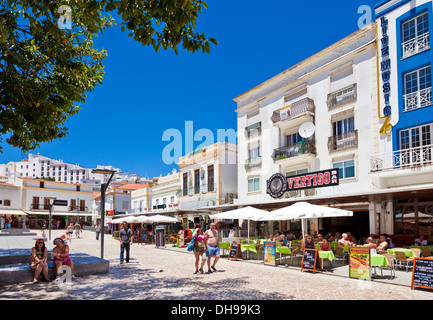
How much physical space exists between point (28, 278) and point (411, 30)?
1962cm

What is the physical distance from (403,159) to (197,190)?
20857 millimetres

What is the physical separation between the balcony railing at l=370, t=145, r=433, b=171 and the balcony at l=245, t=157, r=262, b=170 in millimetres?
9894

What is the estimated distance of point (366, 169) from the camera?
19609 mm

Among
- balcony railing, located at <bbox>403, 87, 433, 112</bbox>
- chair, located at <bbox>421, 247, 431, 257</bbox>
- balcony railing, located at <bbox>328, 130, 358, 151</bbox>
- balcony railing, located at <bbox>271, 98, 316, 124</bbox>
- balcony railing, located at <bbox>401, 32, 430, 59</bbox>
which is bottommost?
chair, located at <bbox>421, 247, 431, 257</bbox>

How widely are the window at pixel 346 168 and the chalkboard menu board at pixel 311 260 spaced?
9.28 m

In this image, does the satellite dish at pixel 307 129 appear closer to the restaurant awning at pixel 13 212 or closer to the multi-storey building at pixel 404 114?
the multi-storey building at pixel 404 114

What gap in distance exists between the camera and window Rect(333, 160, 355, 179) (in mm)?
20547

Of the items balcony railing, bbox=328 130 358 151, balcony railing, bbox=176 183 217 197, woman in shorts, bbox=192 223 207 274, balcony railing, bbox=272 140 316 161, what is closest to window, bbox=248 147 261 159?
balcony railing, bbox=272 140 316 161

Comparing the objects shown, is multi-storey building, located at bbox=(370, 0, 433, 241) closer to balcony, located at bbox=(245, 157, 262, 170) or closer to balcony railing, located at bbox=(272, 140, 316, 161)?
balcony railing, located at bbox=(272, 140, 316, 161)

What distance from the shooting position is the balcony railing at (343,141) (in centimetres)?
2045

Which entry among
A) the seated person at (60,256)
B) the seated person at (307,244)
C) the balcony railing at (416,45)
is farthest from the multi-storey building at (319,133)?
the seated person at (60,256)

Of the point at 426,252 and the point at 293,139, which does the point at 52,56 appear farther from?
the point at 293,139
